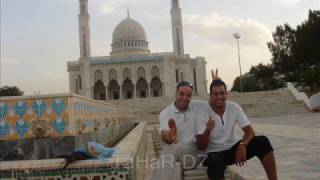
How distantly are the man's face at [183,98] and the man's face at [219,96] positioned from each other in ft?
0.71

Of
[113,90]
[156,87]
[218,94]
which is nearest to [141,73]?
[156,87]

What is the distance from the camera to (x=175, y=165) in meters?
3.26

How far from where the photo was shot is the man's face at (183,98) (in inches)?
138

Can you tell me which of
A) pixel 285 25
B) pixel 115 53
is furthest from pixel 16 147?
pixel 115 53

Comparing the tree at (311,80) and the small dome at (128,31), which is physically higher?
the small dome at (128,31)

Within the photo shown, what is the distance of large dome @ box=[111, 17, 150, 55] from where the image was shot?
195 ft

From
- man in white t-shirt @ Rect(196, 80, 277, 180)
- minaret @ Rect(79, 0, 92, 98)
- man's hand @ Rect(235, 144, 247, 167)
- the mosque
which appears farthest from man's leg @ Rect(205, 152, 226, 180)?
minaret @ Rect(79, 0, 92, 98)

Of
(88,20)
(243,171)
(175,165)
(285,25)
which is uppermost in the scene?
(88,20)

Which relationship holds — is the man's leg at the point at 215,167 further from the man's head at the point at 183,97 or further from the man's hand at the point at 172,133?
the man's head at the point at 183,97

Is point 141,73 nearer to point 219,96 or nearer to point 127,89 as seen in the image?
point 127,89

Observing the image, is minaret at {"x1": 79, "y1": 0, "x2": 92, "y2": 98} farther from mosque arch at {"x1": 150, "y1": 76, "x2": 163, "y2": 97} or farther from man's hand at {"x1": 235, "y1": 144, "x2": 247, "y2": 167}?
man's hand at {"x1": 235, "y1": 144, "x2": 247, "y2": 167}

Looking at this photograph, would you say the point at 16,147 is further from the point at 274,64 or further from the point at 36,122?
the point at 274,64

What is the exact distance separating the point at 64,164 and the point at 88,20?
2231 inches

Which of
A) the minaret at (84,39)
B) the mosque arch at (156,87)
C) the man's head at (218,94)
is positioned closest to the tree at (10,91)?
the minaret at (84,39)
